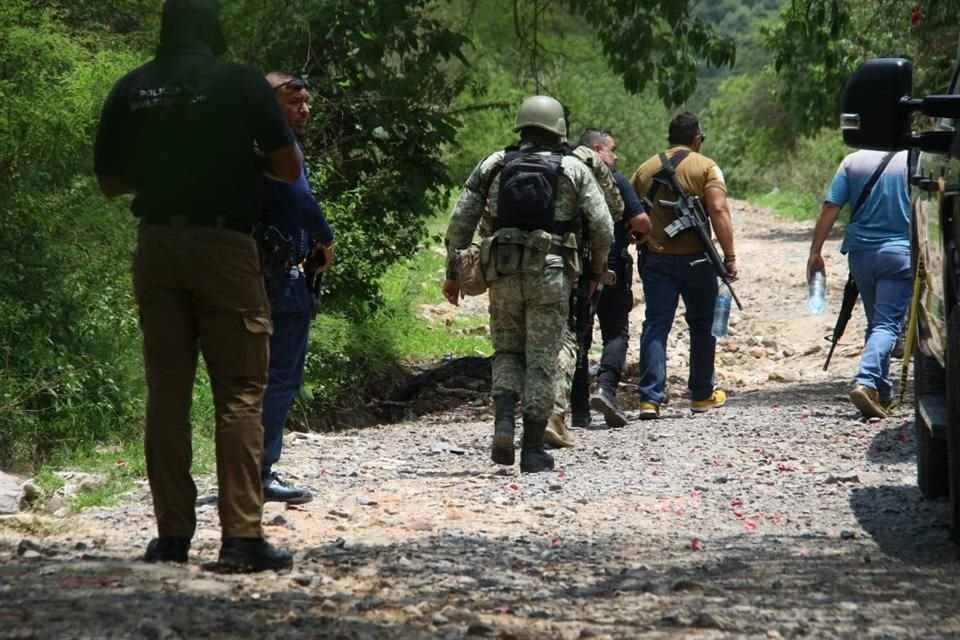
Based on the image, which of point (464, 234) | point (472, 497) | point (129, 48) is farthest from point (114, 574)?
point (129, 48)

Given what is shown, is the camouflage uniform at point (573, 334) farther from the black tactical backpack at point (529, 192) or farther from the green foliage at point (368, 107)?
the green foliage at point (368, 107)

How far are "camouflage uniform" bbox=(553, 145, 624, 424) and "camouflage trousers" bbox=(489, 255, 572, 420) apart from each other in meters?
0.12

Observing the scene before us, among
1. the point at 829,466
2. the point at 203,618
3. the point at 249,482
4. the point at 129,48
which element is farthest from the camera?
the point at 129,48

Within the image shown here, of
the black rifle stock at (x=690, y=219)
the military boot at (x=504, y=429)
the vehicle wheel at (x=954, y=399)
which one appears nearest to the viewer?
the vehicle wheel at (x=954, y=399)

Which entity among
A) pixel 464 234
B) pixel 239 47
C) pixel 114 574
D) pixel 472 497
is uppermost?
pixel 239 47

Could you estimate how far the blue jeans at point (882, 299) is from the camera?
31.8 feet

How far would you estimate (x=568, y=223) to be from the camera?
27.8 feet

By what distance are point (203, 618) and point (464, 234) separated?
4258mm

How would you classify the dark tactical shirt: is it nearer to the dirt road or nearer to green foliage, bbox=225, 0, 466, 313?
the dirt road

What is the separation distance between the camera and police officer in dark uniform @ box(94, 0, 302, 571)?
543 cm

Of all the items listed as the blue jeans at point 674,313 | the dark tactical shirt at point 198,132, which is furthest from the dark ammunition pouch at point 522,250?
the dark tactical shirt at point 198,132

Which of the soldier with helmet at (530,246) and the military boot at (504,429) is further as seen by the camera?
the military boot at (504,429)

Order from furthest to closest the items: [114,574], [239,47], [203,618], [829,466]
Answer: [239,47]
[829,466]
[114,574]
[203,618]

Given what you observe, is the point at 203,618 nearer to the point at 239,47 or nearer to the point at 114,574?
the point at 114,574
